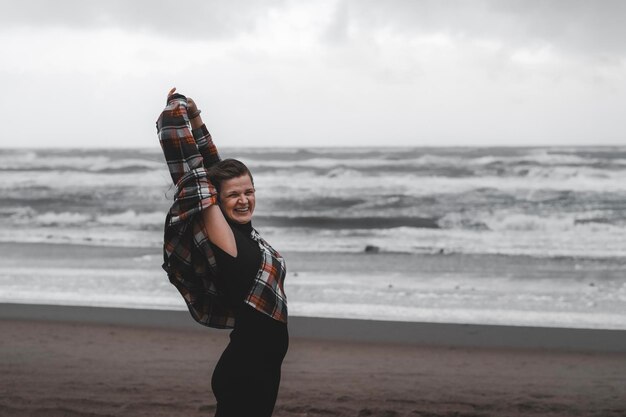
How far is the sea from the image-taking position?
1255 centimetres

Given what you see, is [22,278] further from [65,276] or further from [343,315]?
[343,315]

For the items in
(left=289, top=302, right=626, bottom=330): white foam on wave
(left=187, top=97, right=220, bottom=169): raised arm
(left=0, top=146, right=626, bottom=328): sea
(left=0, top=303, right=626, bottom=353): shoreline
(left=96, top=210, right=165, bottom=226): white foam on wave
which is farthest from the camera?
(left=96, top=210, right=165, bottom=226): white foam on wave

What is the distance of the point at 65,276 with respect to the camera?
9.38m

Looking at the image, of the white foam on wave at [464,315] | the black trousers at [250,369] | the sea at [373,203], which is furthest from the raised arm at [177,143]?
the sea at [373,203]

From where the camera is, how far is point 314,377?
205 inches

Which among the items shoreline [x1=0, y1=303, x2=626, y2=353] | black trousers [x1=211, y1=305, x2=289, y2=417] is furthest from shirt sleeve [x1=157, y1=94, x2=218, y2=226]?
shoreline [x1=0, y1=303, x2=626, y2=353]

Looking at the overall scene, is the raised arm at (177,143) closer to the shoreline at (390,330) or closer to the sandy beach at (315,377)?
the sandy beach at (315,377)

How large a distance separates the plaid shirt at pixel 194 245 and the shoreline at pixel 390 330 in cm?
394

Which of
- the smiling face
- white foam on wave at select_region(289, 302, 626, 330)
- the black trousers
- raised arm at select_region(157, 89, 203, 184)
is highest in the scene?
raised arm at select_region(157, 89, 203, 184)

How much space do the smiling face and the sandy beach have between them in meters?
2.24

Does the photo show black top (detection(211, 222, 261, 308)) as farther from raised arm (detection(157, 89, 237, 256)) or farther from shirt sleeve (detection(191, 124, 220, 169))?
shirt sleeve (detection(191, 124, 220, 169))

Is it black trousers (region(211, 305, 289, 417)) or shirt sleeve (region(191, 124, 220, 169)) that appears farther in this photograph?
shirt sleeve (region(191, 124, 220, 169))

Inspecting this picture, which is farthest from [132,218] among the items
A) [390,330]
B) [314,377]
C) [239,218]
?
[239,218]

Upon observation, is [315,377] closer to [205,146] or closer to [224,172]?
[205,146]
